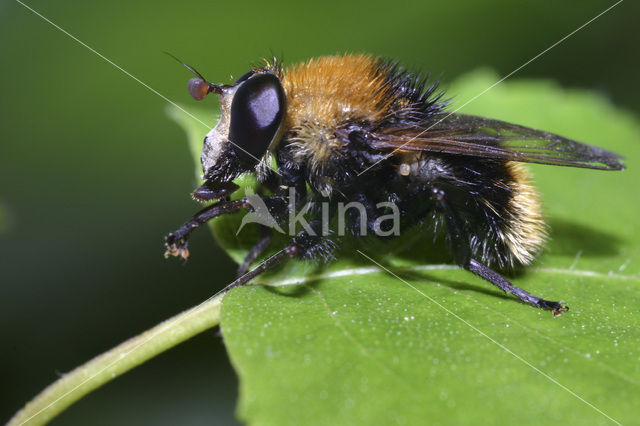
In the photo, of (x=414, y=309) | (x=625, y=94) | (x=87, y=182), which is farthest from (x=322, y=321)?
(x=625, y=94)

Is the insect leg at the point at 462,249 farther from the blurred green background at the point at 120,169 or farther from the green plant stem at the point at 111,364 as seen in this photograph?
the blurred green background at the point at 120,169

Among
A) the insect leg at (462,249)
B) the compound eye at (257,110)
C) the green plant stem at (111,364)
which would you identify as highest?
the compound eye at (257,110)

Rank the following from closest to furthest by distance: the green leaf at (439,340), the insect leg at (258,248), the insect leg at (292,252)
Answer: the green leaf at (439,340)
the insect leg at (292,252)
the insect leg at (258,248)

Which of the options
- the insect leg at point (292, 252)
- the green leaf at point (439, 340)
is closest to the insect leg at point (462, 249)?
the green leaf at point (439, 340)

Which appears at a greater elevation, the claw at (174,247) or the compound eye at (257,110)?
the compound eye at (257,110)

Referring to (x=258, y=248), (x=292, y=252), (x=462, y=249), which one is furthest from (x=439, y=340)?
(x=258, y=248)

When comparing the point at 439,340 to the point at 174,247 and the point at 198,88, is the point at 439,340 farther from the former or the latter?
the point at 198,88

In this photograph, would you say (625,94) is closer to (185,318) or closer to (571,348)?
(571,348)
